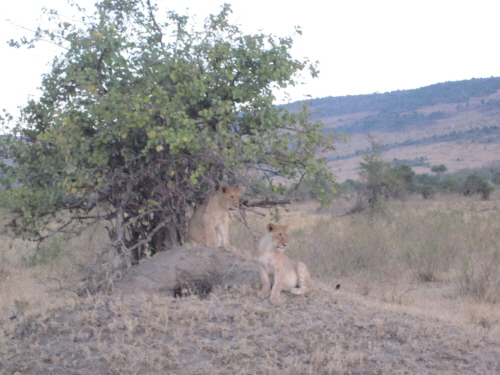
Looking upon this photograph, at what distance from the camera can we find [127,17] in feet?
28.5

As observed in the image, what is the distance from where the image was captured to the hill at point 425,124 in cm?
6650

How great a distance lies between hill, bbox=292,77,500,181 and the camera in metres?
66.5

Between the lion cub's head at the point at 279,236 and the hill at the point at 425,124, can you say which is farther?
the hill at the point at 425,124

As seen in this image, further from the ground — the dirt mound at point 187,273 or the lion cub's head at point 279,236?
the lion cub's head at point 279,236

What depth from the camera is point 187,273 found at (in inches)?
298

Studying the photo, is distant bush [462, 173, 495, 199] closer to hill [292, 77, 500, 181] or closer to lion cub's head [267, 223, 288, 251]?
hill [292, 77, 500, 181]

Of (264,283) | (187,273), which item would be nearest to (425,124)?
(187,273)

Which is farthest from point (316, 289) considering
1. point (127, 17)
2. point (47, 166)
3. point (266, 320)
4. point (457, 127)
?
point (457, 127)

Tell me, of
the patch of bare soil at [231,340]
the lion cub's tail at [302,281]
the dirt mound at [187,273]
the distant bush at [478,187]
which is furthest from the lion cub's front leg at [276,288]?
the distant bush at [478,187]

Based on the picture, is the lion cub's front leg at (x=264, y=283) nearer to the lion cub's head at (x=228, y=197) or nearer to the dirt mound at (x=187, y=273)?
the dirt mound at (x=187, y=273)

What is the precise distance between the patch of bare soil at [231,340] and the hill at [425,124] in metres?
49.3

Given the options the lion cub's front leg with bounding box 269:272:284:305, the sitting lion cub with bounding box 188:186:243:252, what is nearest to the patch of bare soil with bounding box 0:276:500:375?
the lion cub's front leg with bounding box 269:272:284:305

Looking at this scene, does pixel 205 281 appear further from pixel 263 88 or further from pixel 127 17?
pixel 127 17

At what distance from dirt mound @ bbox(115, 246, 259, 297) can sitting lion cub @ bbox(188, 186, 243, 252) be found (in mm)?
428
